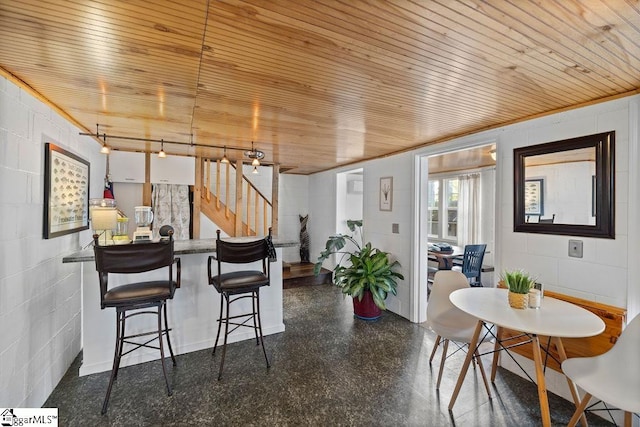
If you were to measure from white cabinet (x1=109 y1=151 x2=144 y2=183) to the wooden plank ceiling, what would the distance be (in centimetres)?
147

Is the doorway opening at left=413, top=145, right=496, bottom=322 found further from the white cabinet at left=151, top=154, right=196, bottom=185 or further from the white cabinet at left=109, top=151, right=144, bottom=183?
the white cabinet at left=109, top=151, right=144, bottom=183

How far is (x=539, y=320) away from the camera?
169 cm

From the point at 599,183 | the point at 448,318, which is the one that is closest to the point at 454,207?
the point at 599,183

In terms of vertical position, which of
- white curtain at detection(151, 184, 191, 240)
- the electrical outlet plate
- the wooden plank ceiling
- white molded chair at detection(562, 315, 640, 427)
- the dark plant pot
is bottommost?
the dark plant pot

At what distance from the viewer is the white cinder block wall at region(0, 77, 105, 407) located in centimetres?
162

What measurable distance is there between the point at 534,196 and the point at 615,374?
4.30 feet

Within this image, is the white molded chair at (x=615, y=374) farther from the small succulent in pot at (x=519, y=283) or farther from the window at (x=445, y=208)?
the window at (x=445, y=208)

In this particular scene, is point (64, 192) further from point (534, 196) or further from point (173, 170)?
point (534, 196)

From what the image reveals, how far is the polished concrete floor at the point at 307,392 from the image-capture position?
1.91 meters

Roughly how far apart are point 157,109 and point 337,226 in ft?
11.8

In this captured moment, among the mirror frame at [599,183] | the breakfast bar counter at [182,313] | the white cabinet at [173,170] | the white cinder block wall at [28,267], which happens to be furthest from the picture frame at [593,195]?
the white cabinet at [173,170]

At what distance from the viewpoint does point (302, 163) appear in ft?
16.4

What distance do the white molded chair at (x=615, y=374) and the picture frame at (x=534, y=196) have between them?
0.96 meters

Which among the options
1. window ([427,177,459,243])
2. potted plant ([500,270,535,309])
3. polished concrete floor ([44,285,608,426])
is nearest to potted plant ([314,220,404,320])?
polished concrete floor ([44,285,608,426])
